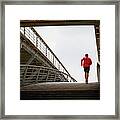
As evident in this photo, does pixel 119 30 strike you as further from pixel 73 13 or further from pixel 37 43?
pixel 37 43

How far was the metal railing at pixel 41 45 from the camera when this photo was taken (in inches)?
48.8

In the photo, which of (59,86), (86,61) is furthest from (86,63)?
(59,86)

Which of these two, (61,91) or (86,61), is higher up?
(86,61)

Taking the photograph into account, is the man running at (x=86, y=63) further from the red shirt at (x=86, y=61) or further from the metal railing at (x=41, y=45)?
the metal railing at (x=41, y=45)

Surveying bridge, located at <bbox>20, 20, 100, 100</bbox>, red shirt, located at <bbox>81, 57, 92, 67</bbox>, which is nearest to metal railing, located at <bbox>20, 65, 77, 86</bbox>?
bridge, located at <bbox>20, 20, 100, 100</bbox>

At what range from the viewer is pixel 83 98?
1.26 metres

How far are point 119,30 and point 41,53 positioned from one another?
53 cm

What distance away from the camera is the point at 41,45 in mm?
1256

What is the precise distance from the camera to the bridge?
1243mm

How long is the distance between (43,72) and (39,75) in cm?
3

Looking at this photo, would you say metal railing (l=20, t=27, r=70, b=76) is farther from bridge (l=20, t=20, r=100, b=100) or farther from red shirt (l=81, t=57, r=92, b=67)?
red shirt (l=81, t=57, r=92, b=67)

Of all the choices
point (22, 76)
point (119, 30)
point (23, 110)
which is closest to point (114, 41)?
point (119, 30)

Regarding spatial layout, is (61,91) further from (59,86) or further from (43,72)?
(43,72)

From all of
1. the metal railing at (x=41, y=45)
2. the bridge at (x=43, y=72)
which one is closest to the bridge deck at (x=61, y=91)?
the bridge at (x=43, y=72)
